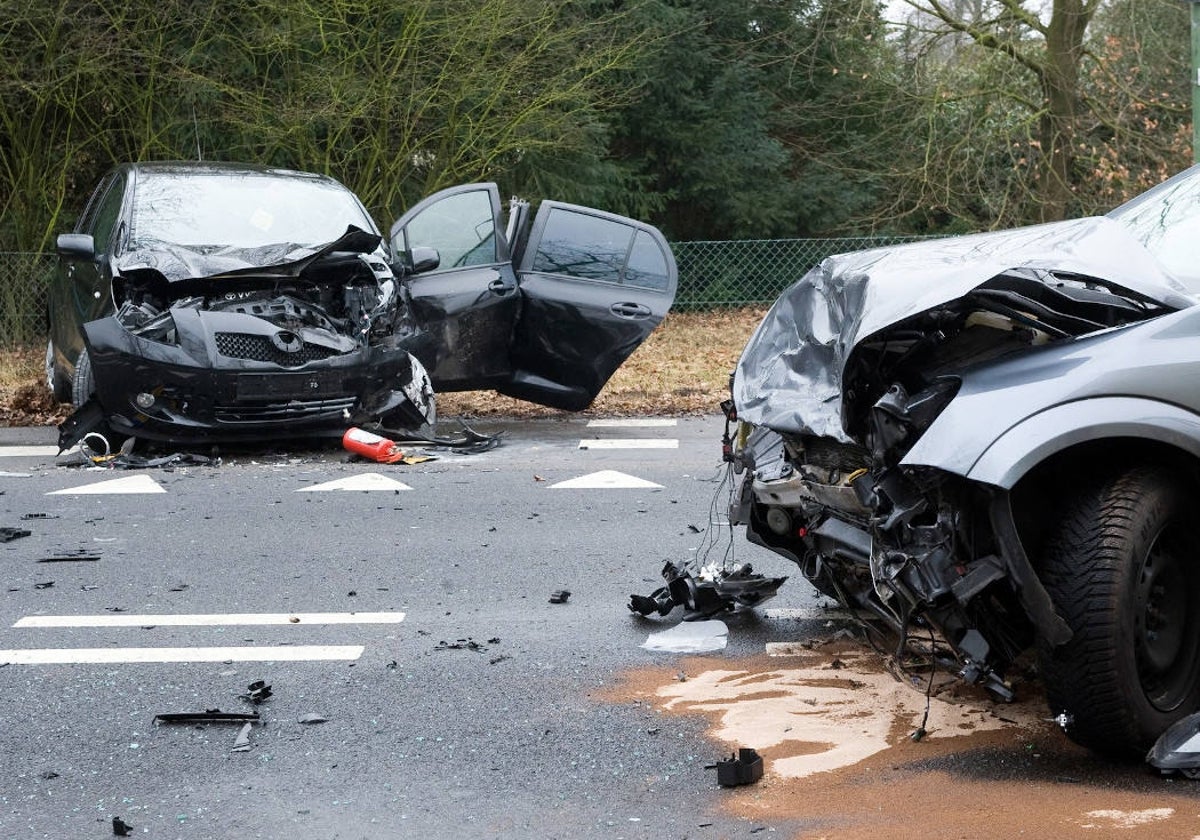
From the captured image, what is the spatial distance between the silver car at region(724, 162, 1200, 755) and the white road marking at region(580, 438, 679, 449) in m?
5.52

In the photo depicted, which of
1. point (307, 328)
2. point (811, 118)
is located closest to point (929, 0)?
point (811, 118)

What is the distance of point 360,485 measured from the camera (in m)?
8.51

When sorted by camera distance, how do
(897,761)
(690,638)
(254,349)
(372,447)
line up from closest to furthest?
(897,761) < (690,638) < (254,349) < (372,447)

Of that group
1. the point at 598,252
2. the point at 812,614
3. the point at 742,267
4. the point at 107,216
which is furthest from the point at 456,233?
the point at 742,267

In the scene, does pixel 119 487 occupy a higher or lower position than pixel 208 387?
lower

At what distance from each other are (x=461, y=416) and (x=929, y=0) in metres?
10.9

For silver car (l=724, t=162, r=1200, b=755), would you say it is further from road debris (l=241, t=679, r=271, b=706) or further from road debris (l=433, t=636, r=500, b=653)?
road debris (l=241, t=679, r=271, b=706)

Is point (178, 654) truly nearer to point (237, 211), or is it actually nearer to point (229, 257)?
point (229, 257)

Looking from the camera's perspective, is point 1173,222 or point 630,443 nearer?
point 1173,222

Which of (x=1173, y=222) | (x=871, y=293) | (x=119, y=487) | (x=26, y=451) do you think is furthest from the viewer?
(x=26, y=451)

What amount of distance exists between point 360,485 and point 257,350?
4.36 feet

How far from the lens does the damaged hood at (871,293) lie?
4.06 metres

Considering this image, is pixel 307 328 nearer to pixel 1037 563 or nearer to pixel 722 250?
pixel 1037 563

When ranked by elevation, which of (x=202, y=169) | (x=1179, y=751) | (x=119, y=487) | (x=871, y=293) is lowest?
(x=119, y=487)
